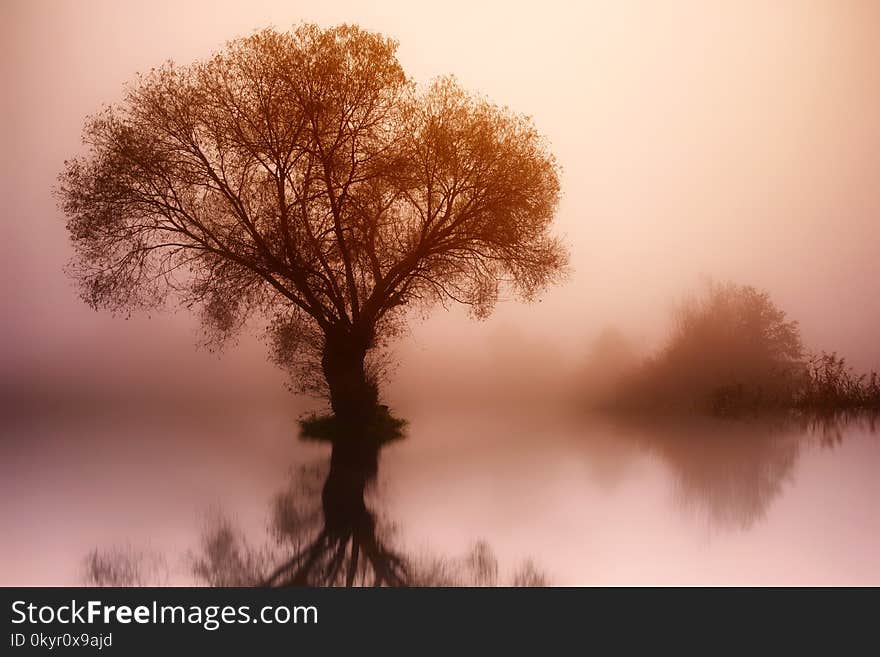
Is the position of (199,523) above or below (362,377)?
below

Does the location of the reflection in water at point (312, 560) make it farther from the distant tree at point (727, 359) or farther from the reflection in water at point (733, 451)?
the distant tree at point (727, 359)

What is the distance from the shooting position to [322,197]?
1552 cm

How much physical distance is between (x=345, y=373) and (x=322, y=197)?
132 inches

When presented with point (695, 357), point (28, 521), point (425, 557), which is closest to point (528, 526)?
point (425, 557)

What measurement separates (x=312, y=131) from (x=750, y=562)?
11.3 meters

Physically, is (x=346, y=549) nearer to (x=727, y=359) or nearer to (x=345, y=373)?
(x=345, y=373)

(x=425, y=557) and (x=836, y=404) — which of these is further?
(x=836, y=404)

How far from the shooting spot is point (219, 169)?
15.6 meters

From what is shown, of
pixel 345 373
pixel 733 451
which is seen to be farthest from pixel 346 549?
pixel 345 373

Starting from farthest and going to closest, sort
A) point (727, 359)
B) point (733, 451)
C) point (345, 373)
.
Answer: point (727, 359), point (345, 373), point (733, 451)

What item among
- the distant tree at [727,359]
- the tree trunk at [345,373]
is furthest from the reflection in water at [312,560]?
the distant tree at [727,359]

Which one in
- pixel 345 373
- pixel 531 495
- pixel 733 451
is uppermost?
pixel 345 373

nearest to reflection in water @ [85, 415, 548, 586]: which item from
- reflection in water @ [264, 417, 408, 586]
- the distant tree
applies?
reflection in water @ [264, 417, 408, 586]

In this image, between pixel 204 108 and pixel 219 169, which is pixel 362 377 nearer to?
pixel 219 169
